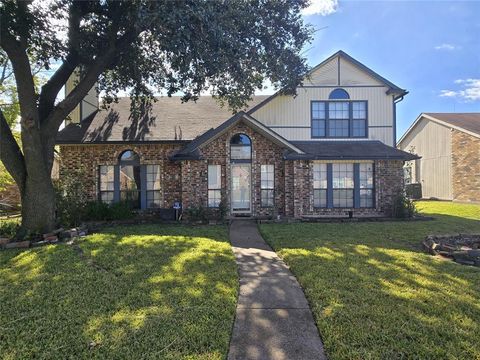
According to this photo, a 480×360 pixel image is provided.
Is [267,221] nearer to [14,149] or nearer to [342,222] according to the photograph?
[342,222]

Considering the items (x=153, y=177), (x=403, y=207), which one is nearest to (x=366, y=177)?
(x=403, y=207)

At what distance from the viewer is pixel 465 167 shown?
2091 centimetres

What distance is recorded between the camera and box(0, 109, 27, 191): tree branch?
9.04 meters

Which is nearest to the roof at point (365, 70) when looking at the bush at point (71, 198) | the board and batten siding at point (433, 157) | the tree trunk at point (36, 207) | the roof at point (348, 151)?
the roof at point (348, 151)

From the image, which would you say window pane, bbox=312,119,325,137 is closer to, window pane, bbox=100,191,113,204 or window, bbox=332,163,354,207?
window, bbox=332,163,354,207

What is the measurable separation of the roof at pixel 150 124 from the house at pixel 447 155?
15.0 metres

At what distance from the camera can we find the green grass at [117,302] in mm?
3346

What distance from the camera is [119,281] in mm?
5352

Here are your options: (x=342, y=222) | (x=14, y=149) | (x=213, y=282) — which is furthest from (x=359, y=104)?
(x=14, y=149)

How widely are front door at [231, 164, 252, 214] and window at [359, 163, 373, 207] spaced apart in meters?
5.28

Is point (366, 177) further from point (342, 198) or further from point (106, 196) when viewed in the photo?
point (106, 196)

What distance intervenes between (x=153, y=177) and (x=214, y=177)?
295 centimetres

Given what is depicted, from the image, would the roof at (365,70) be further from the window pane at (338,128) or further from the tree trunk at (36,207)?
the tree trunk at (36,207)

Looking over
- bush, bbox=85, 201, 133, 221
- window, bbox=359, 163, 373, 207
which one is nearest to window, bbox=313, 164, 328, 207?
window, bbox=359, 163, 373, 207
